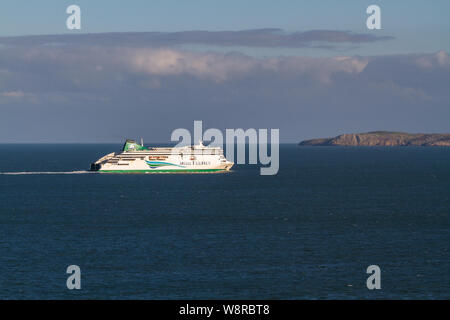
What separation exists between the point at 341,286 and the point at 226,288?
24.4 ft

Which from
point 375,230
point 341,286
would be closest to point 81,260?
point 341,286

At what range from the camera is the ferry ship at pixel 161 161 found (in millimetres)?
153125

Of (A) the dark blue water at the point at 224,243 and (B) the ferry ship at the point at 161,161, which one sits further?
(B) the ferry ship at the point at 161,161

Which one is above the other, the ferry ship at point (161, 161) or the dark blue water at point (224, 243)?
the ferry ship at point (161, 161)

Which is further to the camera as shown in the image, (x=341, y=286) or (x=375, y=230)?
(x=375, y=230)

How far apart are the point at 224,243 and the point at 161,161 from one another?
96.4 m

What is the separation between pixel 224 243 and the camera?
58344mm

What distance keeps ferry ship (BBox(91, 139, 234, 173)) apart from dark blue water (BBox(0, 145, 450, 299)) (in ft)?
138

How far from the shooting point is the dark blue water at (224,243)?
142 feet

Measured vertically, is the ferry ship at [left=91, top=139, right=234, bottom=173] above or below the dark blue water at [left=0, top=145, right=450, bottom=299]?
above

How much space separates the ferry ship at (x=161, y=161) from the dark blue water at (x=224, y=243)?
4197cm

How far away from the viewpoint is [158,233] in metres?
63.7

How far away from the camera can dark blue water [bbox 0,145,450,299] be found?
1699 inches
